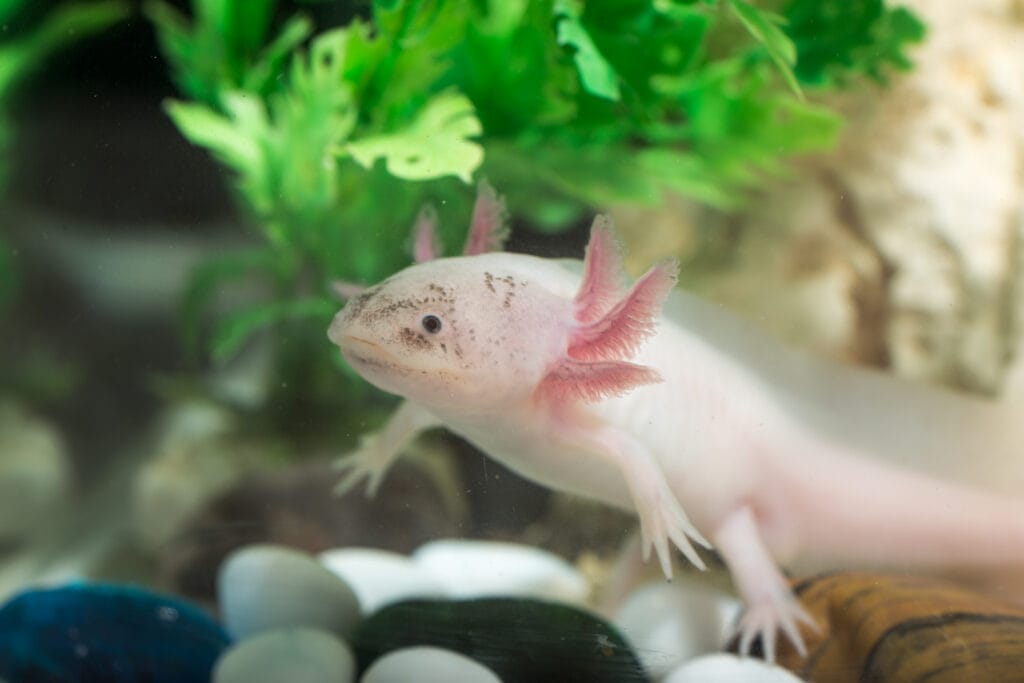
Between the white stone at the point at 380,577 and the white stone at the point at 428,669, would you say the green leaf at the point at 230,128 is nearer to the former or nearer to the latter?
the white stone at the point at 380,577

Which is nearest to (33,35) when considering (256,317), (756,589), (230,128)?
(230,128)

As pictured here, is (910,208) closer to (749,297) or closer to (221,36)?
(749,297)

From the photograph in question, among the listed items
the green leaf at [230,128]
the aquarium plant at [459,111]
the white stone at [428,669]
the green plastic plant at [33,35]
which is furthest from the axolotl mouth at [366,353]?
the green plastic plant at [33,35]

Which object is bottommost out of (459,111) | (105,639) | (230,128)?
(105,639)

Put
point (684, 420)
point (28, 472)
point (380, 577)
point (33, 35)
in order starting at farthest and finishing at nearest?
point (28, 472) < point (33, 35) < point (380, 577) < point (684, 420)

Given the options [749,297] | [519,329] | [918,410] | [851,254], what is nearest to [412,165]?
[519,329]

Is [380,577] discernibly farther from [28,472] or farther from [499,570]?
[28,472]
